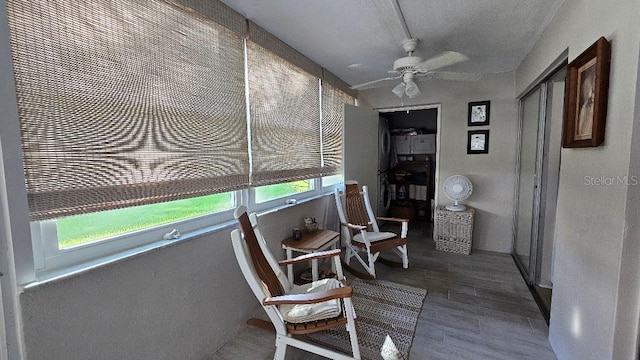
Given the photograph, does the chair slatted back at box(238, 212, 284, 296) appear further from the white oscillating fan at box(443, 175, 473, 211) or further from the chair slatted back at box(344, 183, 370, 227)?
the white oscillating fan at box(443, 175, 473, 211)

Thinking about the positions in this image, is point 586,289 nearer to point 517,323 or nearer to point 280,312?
point 517,323

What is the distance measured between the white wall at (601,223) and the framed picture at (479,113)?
173cm

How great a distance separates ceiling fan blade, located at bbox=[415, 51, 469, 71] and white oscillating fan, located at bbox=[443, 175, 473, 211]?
1.39m

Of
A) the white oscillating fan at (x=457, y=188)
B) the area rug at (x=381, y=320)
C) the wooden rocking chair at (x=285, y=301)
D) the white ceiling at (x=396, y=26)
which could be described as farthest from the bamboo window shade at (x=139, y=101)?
the white oscillating fan at (x=457, y=188)

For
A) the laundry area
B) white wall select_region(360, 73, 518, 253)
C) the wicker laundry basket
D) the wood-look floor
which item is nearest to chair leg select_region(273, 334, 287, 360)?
the wood-look floor

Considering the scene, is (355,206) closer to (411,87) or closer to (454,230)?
(454,230)

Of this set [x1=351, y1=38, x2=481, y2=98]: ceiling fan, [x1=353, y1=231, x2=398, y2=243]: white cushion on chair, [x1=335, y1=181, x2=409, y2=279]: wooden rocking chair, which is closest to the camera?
[x1=351, y1=38, x2=481, y2=98]: ceiling fan

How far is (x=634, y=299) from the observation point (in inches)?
42.7

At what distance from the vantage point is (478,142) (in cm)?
353

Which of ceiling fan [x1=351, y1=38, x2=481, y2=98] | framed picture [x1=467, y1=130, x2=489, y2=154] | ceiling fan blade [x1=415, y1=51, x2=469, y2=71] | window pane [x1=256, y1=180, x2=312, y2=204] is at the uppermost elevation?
ceiling fan blade [x1=415, y1=51, x2=469, y2=71]

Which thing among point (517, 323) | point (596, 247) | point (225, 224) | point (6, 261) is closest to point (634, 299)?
point (596, 247)

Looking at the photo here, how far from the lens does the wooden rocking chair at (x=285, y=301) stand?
1.47m

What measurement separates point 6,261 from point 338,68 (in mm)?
3037

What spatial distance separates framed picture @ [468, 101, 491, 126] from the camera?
11.4 feet
